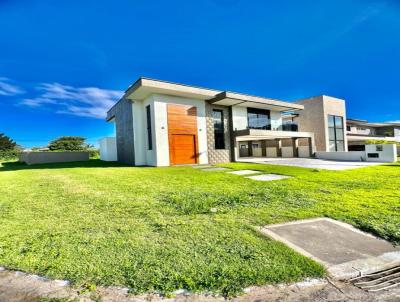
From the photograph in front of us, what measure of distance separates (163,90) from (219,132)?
603 cm

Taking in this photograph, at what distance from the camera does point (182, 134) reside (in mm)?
15359

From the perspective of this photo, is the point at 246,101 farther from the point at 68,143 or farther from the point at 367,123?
the point at 68,143

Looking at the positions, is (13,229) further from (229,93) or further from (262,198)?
(229,93)

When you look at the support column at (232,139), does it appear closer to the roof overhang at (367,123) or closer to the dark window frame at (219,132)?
the dark window frame at (219,132)

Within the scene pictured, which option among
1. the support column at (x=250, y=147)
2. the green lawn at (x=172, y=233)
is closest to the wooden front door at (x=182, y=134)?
the green lawn at (x=172, y=233)

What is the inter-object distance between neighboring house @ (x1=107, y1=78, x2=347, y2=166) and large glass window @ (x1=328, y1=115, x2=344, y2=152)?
4673 millimetres

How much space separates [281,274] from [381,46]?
1119 inches

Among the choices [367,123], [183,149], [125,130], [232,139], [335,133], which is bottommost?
[183,149]

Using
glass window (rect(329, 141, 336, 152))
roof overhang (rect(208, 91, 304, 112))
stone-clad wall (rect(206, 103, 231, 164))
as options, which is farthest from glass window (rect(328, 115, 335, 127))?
stone-clad wall (rect(206, 103, 231, 164))

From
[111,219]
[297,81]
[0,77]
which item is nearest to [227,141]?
[111,219]

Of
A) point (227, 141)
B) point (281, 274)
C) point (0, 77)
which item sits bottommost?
point (281, 274)

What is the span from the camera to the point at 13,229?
3404 millimetres

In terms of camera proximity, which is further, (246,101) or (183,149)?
(246,101)

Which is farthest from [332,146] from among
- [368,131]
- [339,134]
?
[368,131]
